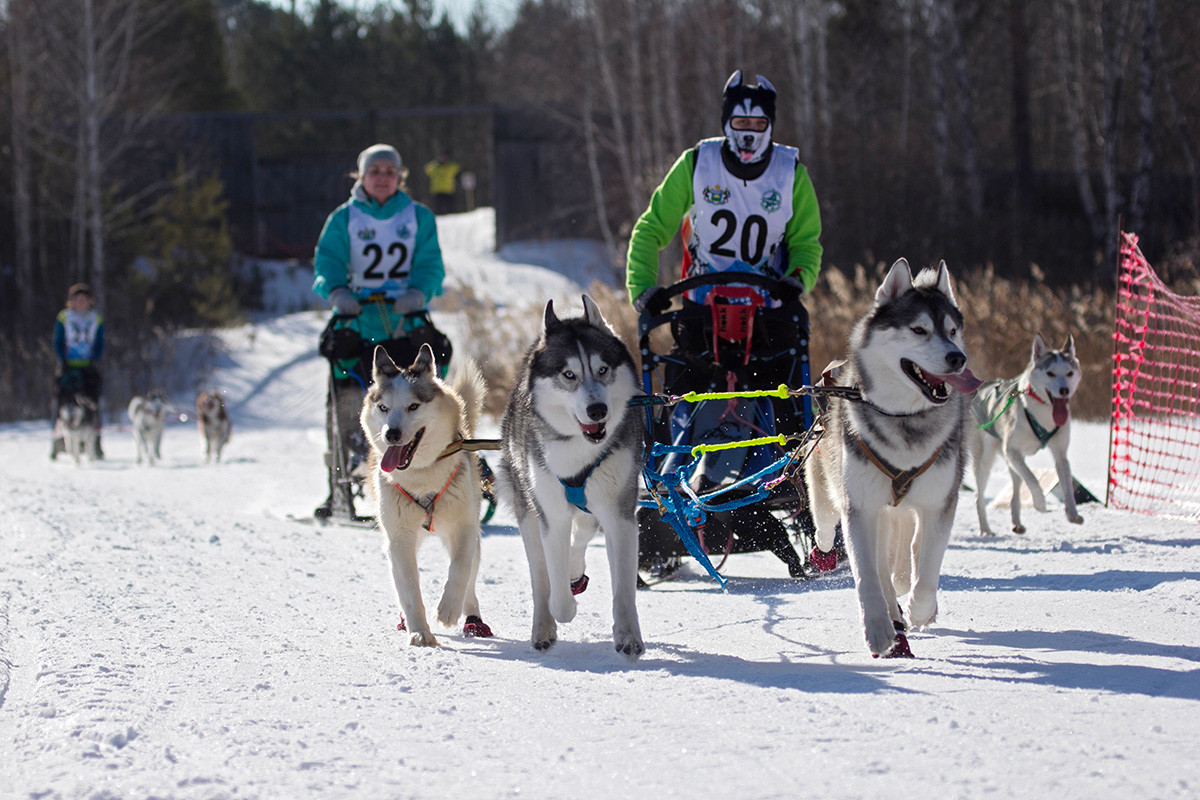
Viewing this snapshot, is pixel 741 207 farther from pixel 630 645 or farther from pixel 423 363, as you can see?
pixel 630 645

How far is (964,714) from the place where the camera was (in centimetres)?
231

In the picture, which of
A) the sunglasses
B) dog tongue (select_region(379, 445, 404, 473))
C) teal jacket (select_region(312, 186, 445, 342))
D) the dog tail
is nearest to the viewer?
dog tongue (select_region(379, 445, 404, 473))

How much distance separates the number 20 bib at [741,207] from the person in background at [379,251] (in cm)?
155

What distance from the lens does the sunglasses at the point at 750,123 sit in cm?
433

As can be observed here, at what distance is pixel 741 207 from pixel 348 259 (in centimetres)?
206

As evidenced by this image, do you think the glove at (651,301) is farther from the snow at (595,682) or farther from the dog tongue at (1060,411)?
the dog tongue at (1060,411)

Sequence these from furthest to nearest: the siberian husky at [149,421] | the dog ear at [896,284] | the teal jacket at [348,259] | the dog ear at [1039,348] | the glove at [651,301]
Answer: the siberian husky at [149,421] < the dog ear at [1039,348] < the teal jacket at [348,259] < the glove at [651,301] < the dog ear at [896,284]

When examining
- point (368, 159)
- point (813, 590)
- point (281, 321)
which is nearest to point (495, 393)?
point (368, 159)

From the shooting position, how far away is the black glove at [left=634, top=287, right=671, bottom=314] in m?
4.17

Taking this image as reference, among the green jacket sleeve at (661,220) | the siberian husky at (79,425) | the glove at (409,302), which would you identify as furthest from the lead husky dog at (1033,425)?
the siberian husky at (79,425)

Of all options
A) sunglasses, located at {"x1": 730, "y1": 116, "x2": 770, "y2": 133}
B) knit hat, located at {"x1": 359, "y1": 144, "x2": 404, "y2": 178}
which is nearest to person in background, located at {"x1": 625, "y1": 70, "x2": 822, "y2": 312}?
sunglasses, located at {"x1": 730, "y1": 116, "x2": 770, "y2": 133}

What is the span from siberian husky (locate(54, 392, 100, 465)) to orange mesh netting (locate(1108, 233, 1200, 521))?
350 inches

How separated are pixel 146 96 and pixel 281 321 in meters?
5.80

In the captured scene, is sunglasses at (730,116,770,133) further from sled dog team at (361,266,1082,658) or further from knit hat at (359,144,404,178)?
knit hat at (359,144,404,178)
